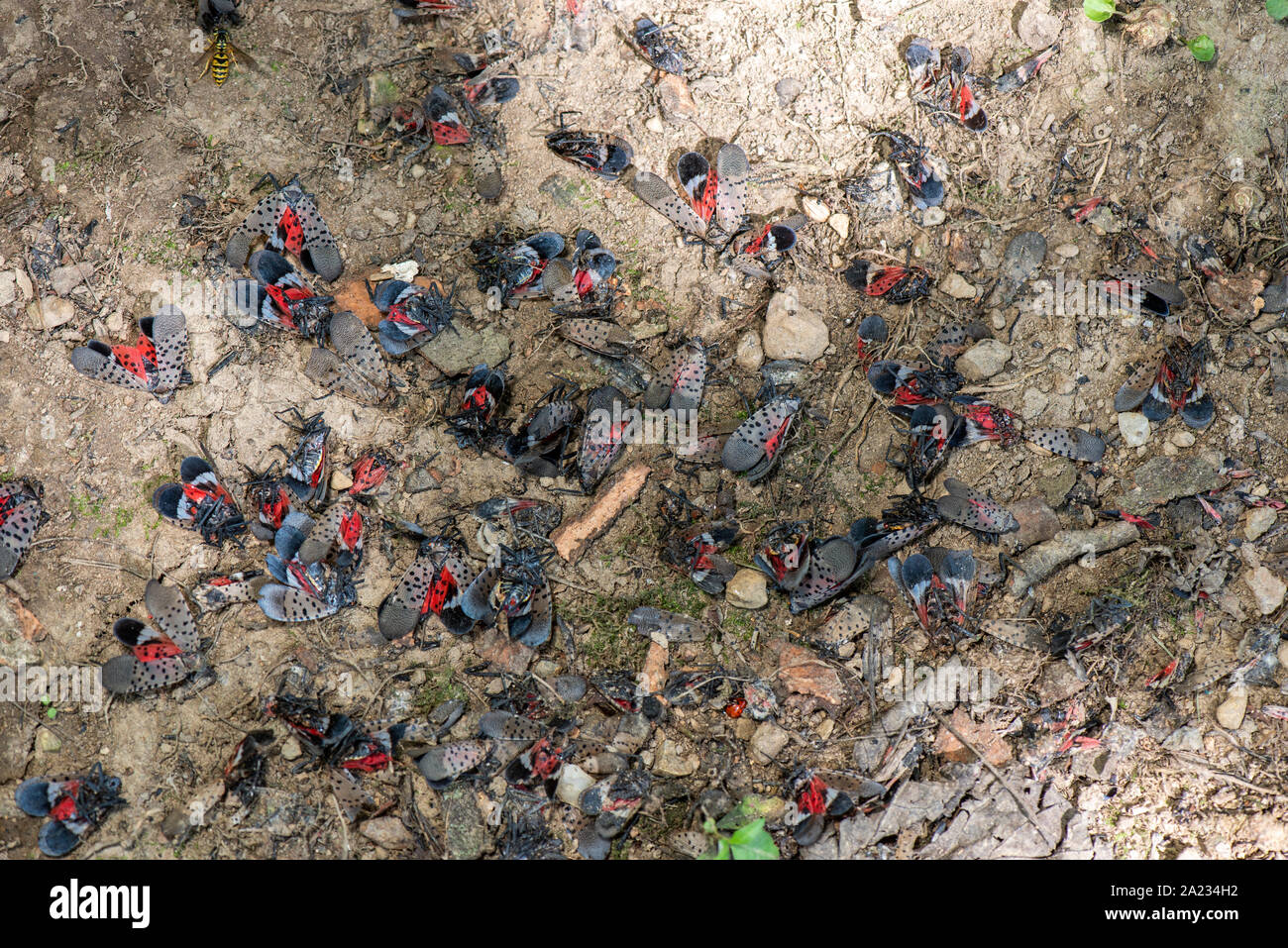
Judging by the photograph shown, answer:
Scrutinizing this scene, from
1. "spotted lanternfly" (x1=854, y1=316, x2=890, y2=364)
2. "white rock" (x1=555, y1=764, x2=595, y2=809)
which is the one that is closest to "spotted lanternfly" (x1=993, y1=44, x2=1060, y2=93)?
"spotted lanternfly" (x1=854, y1=316, x2=890, y2=364)

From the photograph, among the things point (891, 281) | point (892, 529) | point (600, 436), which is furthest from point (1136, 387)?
point (600, 436)

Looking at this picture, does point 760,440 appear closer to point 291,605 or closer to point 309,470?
point 309,470

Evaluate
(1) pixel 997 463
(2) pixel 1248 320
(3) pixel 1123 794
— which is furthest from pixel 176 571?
(2) pixel 1248 320

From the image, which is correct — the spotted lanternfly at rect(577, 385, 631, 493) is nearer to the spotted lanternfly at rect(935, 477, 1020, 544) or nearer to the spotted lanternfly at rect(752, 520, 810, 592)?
the spotted lanternfly at rect(752, 520, 810, 592)

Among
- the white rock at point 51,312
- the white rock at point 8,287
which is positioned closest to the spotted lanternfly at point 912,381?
the white rock at point 51,312

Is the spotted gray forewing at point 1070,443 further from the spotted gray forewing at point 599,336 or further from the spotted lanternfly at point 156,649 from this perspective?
the spotted lanternfly at point 156,649

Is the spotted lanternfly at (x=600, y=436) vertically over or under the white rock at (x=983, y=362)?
under
